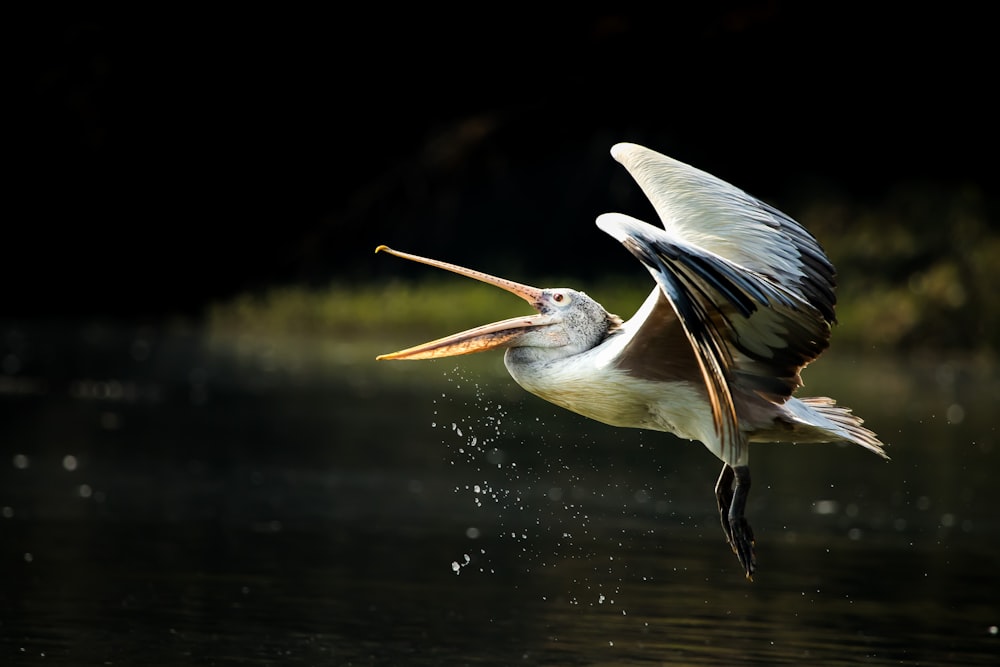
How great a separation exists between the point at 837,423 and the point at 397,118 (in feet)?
65.8

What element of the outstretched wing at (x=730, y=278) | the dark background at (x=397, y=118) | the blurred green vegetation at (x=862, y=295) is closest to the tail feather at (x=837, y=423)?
the outstretched wing at (x=730, y=278)

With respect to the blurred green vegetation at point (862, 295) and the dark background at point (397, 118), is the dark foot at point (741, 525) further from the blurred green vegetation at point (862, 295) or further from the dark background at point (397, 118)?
the blurred green vegetation at point (862, 295)

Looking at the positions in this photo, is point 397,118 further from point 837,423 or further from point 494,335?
point 494,335

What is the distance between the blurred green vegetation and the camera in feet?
91.4

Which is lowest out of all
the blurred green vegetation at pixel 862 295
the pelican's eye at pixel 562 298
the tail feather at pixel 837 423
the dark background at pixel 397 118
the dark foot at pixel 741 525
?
the dark foot at pixel 741 525

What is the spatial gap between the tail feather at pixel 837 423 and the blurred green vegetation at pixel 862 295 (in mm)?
19232

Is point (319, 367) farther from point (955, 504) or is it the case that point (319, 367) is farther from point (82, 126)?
point (955, 504)

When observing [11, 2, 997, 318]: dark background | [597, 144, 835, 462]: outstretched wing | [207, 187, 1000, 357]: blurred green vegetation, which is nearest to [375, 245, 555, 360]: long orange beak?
[597, 144, 835, 462]: outstretched wing

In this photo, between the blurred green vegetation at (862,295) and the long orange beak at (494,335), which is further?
the blurred green vegetation at (862,295)

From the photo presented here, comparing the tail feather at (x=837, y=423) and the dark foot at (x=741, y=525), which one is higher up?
the tail feather at (x=837, y=423)

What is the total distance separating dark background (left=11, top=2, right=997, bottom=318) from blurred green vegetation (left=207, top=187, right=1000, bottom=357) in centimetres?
48

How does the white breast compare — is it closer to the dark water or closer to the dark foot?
the dark foot

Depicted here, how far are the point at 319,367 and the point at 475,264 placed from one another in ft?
25.4

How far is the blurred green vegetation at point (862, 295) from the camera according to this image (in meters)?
27.8
